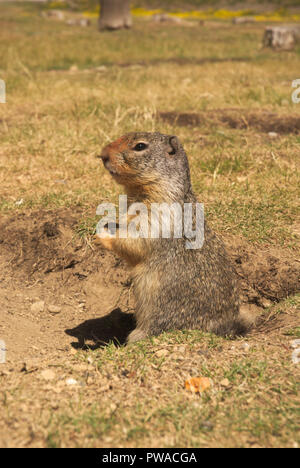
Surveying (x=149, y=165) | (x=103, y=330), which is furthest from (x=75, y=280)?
(x=149, y=165)

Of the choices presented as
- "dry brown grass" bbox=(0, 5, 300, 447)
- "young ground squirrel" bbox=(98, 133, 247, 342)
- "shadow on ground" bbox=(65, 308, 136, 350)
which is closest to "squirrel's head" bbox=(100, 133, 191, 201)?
"young ground squirrel" bbox=(98, 133, 247, 342)

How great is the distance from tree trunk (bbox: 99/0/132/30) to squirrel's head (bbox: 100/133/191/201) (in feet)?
57.9

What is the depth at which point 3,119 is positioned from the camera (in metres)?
6.41

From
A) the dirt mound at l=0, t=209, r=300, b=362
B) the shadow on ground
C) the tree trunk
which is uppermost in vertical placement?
the tree trunk

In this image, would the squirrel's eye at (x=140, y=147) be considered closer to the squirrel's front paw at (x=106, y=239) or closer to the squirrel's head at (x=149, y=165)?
the squirrel's head at (x=149, y=165)

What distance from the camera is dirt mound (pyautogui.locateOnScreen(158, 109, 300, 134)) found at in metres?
6.35

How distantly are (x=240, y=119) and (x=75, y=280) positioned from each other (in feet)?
11.6

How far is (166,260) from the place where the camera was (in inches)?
126

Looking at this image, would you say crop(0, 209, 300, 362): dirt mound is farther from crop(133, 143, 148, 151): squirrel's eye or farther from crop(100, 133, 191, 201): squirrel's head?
crop(133, 143, 148, 151): squirrel's eye

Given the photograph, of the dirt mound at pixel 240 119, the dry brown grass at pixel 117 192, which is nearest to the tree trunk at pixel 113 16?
the dry brown grass at pixel 117 192

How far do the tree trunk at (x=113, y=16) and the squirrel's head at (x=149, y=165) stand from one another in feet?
57.9
